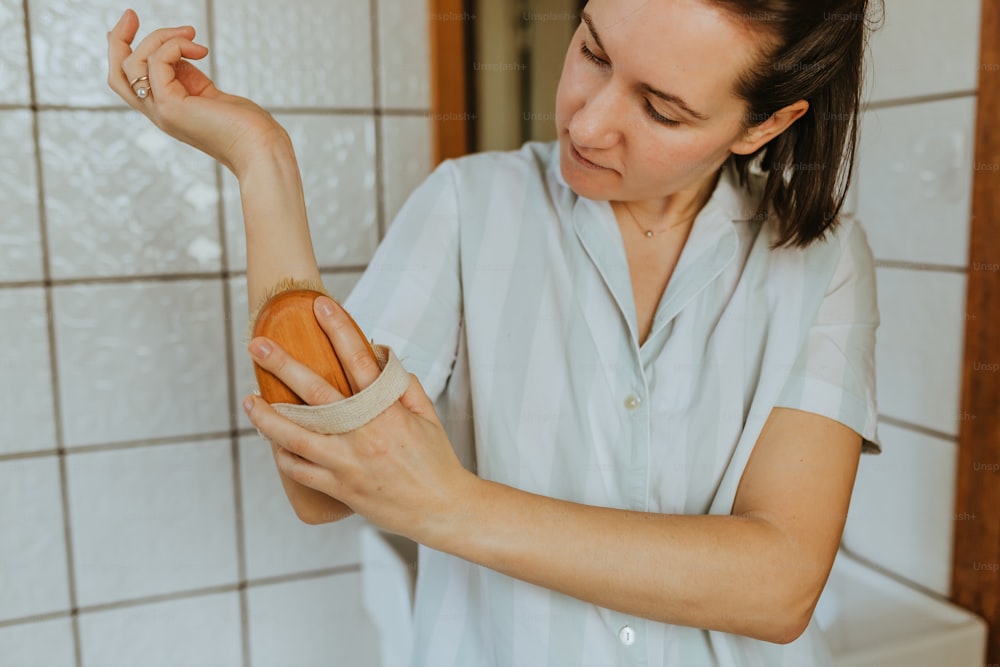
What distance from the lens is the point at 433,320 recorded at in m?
0.74

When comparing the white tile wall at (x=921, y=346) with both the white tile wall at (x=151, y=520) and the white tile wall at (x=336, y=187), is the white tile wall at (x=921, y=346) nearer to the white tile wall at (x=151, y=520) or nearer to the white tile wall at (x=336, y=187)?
the white tile wall at (x=336, y=187)

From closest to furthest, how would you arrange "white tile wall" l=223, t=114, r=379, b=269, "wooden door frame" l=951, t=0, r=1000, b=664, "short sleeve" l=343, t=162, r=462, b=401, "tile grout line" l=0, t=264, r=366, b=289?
"short sleeve" l=343, t=162, r=462, b=401 → "wooden door frame" l=951, t=0, r=1000, b=664 → "tile grout line" l=0, t=264, r=366, b=289 → "white tile wall" l=223, t=114, r=379, b=269

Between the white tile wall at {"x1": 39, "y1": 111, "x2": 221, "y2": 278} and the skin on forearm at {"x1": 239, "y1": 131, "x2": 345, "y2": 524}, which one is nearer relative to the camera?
the skin on forearm at {"x1": 239, "y1": 131, "x2": 345, "y2": 524}

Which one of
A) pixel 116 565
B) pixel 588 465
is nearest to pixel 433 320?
pixel 588 465

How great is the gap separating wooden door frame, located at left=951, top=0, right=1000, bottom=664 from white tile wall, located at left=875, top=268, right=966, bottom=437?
1.1 inches

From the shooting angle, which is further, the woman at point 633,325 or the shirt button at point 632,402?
the shirt button at point 632,402

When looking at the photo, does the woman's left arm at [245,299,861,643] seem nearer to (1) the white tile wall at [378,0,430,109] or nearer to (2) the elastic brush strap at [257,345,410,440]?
(2) the elastic brush strap at [257,345,410,440]

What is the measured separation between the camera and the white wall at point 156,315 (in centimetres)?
116

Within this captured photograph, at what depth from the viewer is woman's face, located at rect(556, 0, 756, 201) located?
0.63 meters

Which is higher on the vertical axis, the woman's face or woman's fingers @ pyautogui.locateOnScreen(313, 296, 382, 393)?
the woman's face

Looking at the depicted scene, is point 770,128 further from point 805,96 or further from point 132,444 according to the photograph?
point 132,444

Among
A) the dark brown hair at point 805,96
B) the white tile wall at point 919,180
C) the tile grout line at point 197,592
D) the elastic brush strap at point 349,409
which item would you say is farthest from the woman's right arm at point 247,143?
the white tile wall at point 919,180

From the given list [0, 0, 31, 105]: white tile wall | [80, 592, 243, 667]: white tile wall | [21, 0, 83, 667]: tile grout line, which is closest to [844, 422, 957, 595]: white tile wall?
[80, 592, 243, 667]: white tile wall

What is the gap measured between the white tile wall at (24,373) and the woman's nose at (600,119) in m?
0.88
